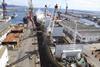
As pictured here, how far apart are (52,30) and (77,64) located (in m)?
14.0

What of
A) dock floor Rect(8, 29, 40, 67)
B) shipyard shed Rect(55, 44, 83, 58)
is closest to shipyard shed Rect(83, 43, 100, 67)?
shipyard shed Rect(55, 44, 83, 58)

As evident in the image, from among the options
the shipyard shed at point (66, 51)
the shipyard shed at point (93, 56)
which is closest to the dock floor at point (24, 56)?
the shipyard shed at point (66, 51)

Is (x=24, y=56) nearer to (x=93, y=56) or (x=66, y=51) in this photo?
(x=66, y=51)

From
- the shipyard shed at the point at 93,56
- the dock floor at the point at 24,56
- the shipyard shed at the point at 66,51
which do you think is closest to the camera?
the dock floor at the point at 24,56

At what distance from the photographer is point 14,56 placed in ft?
59.0

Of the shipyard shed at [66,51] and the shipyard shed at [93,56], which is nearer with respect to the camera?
the shipyard shed at [93,56]

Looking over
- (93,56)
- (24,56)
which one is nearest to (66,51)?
(93,56)

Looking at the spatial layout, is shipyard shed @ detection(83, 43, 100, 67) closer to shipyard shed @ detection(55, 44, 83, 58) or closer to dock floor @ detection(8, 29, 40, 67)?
shipyard shed @ detection(55, 44, 83, 58)

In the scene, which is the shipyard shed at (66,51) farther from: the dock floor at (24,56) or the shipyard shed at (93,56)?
the dock floor at (24,56)

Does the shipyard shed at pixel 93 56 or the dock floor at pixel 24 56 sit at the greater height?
the dock floor at pixel 24 56

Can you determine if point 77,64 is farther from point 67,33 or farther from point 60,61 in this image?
point 67,33

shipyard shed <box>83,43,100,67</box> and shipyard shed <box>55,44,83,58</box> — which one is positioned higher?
shipyard shed <box>55,44,83,58</box>

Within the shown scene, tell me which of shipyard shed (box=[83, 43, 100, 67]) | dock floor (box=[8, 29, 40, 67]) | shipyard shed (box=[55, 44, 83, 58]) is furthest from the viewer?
shipyard shed (box=[55, 44, 83, 58])

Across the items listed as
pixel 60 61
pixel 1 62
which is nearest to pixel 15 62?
pixel 1 62
